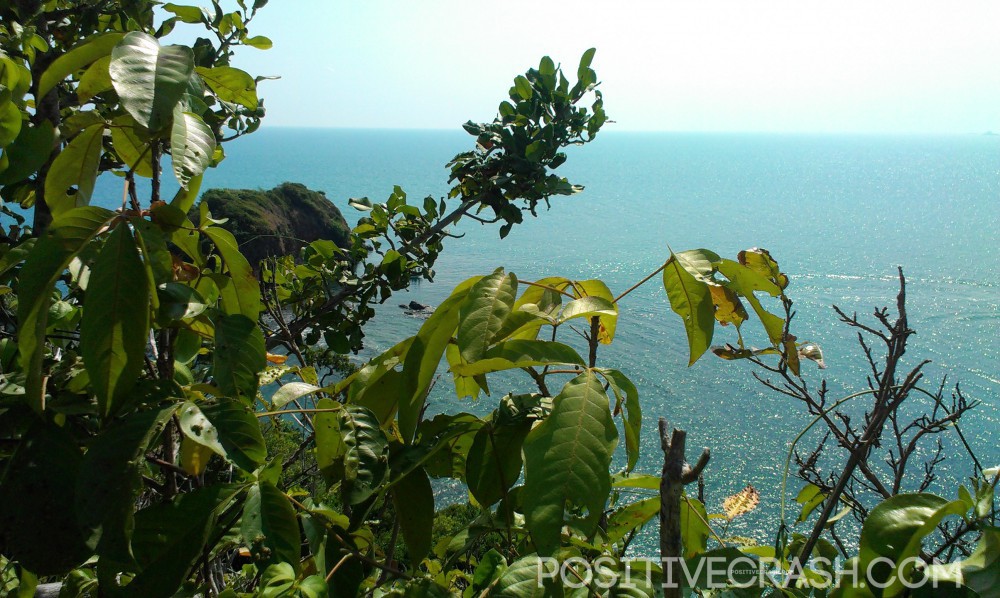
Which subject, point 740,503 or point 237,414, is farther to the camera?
point 740,503

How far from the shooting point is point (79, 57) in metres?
0.73

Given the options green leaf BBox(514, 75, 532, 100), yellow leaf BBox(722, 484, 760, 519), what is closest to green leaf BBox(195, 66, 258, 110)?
yellow leaf BBox(722, 484, 760, 519)

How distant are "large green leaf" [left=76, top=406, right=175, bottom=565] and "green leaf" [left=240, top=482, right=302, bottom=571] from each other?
0.12m

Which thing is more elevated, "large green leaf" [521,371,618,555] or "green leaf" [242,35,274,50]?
"green leaf" [242,35,274,50]

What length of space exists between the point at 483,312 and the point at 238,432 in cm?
29

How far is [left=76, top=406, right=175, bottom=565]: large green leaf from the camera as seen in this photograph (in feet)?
2.01

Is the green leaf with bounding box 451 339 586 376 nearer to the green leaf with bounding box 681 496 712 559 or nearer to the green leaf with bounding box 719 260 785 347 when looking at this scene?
the green leaf with bounding box 719 260 785 347

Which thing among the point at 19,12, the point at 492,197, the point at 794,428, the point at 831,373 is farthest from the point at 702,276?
the point at 831,373

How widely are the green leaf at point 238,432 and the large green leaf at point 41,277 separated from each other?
16cm

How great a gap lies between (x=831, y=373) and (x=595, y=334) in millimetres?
31791

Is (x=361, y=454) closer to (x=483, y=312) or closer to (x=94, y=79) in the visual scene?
(x=483, y=312)

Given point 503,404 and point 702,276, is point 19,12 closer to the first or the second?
point 503,404

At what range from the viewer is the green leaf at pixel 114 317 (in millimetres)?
596

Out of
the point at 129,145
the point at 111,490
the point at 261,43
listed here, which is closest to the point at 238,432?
the point at 111,490
